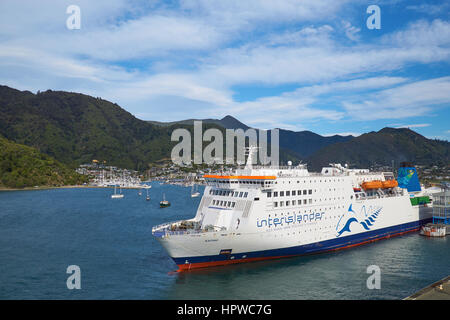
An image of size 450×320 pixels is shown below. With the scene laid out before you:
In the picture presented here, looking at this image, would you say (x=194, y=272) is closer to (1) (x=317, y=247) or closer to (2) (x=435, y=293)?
(1) (x=317, y=247)

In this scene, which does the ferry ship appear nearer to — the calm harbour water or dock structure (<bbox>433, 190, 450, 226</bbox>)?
the calm harbour water

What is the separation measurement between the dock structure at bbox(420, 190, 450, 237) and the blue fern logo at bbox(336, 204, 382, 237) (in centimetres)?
717

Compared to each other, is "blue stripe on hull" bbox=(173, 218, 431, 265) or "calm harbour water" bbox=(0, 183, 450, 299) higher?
"blue stripe on hull" bbox=(173, 218, 431, 265)

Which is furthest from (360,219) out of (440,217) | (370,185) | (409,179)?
(440,217)

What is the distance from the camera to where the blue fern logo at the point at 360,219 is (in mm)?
26562

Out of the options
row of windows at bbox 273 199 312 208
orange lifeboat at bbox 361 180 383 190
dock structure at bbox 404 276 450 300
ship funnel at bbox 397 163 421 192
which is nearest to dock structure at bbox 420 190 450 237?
ship funnel at bbox 397 163 421 192

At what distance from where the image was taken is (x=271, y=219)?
2223cm

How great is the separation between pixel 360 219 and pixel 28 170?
115 metres

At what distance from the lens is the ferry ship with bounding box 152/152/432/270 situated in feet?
68.4

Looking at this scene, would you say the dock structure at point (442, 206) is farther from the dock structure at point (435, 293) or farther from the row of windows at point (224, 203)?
the row of windows at point (224, 203)

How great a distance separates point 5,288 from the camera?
64.8ft

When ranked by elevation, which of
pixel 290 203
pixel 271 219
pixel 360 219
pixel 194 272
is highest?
pixel 290 203
